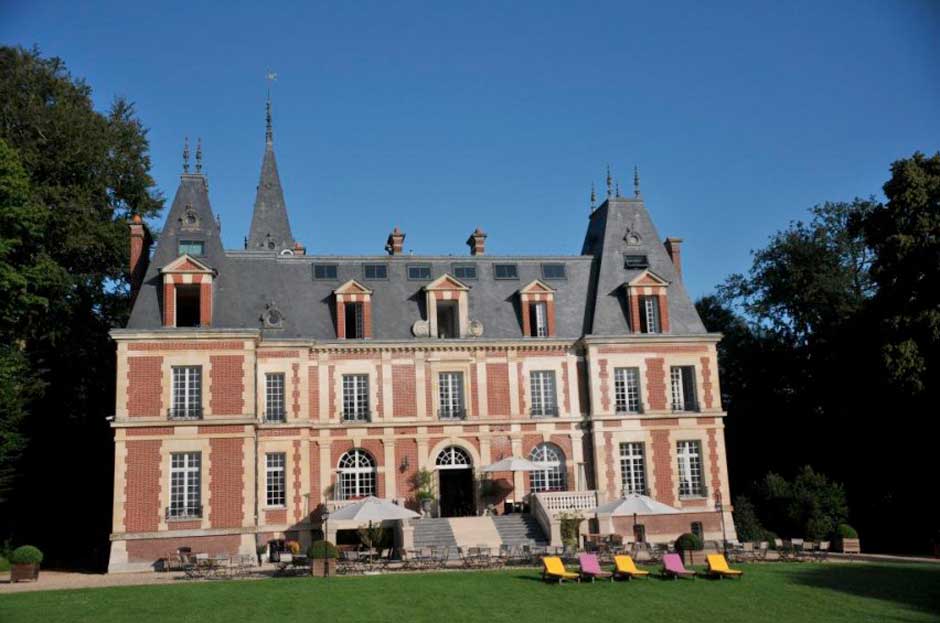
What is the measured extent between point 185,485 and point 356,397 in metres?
6.46

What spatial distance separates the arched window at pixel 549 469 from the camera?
32500 millimetres

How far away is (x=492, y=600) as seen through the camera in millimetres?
19516

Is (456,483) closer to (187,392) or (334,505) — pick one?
(334,505)

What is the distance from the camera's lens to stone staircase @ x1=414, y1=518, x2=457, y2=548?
92.8 feet

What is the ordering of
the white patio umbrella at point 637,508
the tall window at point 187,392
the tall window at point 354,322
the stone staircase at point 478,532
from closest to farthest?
the white patio umbrella at point 637,508
the stone staircase at point 478,532
the tall window at point 187,392
the tall window at point 354,322

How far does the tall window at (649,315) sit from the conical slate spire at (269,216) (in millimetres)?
22203

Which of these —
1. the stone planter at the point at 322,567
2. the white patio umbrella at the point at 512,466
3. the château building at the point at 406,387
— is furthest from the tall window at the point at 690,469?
the stone planter at the point at 322,567

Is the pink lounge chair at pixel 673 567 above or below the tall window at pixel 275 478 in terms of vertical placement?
below

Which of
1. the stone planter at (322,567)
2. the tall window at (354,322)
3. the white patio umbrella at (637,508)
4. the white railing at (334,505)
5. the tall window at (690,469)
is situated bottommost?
Answer: the stone planter at (322,567)

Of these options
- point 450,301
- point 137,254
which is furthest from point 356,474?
point 137,254

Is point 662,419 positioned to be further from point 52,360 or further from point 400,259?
point 52,360

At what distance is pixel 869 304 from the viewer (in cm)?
3431

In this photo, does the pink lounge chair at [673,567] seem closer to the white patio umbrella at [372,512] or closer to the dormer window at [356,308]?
the white patio umbrella at [372,512]

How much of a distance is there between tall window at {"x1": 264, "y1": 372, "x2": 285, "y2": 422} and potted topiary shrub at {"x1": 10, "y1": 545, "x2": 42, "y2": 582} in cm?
839
